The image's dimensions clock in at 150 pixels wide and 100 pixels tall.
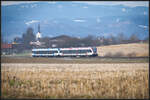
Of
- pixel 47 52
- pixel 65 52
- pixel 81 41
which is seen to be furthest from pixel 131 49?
pixel 47 52

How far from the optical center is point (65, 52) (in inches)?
2178

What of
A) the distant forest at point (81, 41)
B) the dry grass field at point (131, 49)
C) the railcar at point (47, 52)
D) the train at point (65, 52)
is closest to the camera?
the dry grass field at point (131, 49)

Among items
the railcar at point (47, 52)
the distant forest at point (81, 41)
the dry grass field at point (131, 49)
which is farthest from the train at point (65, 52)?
the dry grass field at point (131, 49)

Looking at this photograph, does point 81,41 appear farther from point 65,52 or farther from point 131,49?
point 131,49

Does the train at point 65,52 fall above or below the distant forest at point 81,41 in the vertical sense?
below

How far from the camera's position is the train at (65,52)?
5222 centimetres

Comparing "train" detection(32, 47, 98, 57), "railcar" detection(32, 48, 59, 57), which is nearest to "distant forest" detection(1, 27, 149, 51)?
"railcar" detection(32, 48, 59, 57)

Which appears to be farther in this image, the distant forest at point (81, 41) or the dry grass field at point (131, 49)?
the distant forest at point (81, 41)

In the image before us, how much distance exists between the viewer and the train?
52219mm

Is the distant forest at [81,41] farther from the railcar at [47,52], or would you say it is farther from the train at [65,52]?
the train at [65,52]

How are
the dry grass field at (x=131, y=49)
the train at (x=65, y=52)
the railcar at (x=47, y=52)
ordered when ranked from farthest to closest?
the railcar at (x=47, y=52) → the train at (x=65, y=52) → the dry grass field at (x=131, y=49)

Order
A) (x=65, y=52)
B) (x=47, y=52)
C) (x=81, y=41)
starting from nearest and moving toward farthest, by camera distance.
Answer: (x=65, y=52) < (x=47, y=52) < (x=81, y=41)

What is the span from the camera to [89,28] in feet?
200

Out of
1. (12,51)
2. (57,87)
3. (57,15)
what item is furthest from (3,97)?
(12,51)
